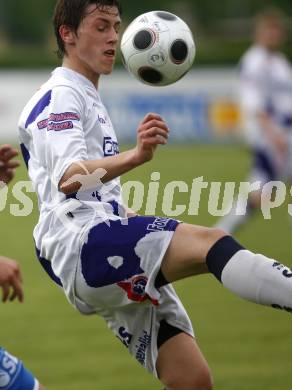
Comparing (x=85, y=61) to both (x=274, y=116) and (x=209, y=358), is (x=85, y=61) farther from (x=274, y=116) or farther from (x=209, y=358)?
(x=274, y=116)

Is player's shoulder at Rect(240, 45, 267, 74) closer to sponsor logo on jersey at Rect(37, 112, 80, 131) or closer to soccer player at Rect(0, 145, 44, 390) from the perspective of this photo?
sponsor logo on jersey at Rect(37, 112, 80, 131)

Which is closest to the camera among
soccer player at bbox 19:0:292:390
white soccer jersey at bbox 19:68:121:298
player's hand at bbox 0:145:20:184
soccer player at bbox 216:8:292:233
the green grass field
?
soccer player at bbox 19:0:292:390

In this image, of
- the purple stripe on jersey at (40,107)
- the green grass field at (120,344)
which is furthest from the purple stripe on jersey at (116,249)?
the green grass field at (120,344)

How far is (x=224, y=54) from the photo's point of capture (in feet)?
88.1

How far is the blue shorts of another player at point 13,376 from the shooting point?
14.6ft

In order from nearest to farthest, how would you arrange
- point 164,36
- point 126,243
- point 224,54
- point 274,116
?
point 126,243 < point 164,36 < point 274,116 < point 224,54

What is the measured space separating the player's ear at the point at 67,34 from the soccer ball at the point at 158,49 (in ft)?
0.85

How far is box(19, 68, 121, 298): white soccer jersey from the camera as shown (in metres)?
4.68

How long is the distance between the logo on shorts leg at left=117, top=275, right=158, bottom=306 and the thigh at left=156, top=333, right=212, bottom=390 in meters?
0.44

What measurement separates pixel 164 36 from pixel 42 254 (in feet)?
3.96

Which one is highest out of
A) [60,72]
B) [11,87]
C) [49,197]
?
[60,72]

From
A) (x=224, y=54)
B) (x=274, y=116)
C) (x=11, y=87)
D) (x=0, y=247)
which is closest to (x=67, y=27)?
(x=0, y=247)

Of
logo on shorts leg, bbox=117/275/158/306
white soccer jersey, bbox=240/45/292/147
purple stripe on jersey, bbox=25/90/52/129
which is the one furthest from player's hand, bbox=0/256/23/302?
white soccer jersey, bbox=240/45/292/147

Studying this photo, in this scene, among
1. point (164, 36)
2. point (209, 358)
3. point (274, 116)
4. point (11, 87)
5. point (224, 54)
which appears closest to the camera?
point (164, 36)
